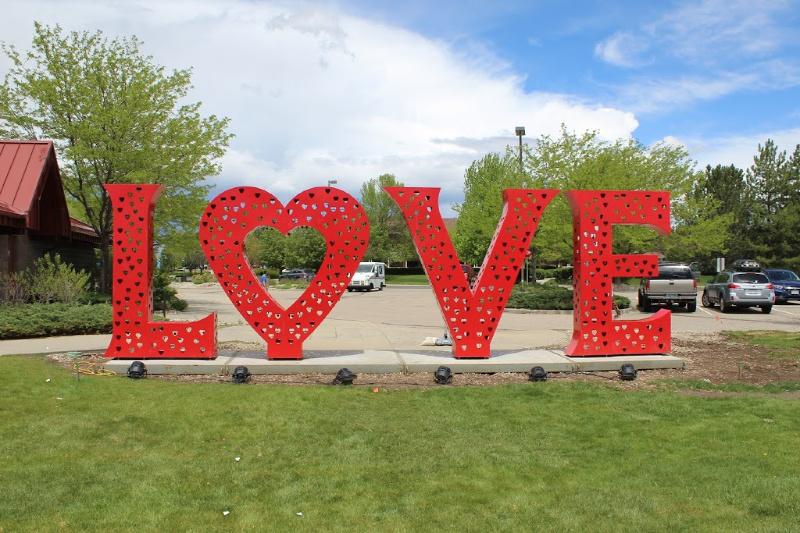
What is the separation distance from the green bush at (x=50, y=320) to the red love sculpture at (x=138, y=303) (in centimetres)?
466

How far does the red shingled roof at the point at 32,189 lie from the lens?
15.9m

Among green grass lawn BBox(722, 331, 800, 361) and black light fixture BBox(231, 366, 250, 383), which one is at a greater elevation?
green grass lawn BBox(722, 331, 800, 361)

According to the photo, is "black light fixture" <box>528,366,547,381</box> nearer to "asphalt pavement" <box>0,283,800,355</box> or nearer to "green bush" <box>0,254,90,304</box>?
"asphalt pavement" <box>0,283,800,355</box>

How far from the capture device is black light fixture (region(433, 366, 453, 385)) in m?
8.82

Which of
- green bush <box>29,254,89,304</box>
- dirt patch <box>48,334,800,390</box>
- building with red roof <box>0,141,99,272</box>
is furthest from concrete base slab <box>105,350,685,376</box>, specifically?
building with red roof <box>0,141,99,272</box>

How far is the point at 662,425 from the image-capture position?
6.56m

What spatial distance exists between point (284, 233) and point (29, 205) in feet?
32.2

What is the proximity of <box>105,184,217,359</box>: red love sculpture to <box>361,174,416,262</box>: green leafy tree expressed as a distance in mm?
43879

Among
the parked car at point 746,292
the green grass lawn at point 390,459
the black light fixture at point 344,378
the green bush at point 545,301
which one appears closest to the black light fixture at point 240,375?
the green grass lawn at point 390,459

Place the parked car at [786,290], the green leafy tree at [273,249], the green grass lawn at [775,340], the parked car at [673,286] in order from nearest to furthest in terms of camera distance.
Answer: the green grass lawn at [775,340], the parked car at [673,286], the parked car at [786,290], the green leafy tree at [273,249]

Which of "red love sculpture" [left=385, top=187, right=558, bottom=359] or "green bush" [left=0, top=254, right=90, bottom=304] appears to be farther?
"green bush" [left=0, top=254, right=90, bottom=304]

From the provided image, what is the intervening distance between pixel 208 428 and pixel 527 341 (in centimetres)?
828

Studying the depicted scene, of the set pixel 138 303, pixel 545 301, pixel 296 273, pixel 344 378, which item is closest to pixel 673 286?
pixel 545 301

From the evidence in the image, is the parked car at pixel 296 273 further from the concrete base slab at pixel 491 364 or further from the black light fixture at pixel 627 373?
the black light fixture at pixel 627 373
